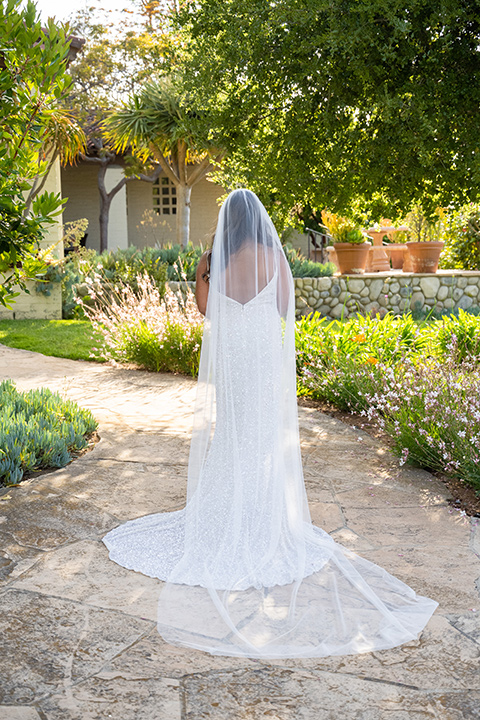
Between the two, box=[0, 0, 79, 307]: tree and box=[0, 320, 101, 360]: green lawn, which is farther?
box=[0, 320, 101, 360]: green lawn

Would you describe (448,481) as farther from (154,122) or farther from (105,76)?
(105,76)

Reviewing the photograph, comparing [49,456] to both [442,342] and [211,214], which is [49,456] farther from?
[211,214]

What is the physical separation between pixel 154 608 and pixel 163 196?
2030 cm

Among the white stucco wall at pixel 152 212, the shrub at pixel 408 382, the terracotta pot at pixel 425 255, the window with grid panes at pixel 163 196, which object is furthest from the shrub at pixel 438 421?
the window with grid panes at pixel 163 196

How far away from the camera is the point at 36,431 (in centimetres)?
485

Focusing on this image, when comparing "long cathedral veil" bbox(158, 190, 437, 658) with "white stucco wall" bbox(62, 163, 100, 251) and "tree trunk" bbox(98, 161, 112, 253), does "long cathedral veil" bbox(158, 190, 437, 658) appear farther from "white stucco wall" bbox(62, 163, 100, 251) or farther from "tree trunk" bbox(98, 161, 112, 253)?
"white stucco wall" bbox(62, 163, 100, 251)

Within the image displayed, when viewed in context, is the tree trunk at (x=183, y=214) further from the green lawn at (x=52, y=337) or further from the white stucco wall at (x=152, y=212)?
the white stucco wall at (x=152, y=212)

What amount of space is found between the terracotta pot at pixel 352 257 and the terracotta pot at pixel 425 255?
102 cm

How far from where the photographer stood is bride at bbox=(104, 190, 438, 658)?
3.19m

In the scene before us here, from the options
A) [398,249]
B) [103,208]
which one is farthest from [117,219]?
[398,249]

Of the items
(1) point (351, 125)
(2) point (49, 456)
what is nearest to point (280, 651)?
(2) point (49, 456)

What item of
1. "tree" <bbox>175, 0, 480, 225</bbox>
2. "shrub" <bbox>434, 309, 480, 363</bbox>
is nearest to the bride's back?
"tree" <bbox>175, 0, 480, 225</bbox>

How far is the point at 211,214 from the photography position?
2217 centimetres

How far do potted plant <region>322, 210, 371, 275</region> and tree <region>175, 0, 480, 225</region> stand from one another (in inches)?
226
